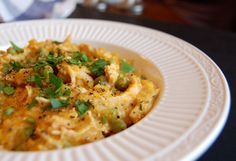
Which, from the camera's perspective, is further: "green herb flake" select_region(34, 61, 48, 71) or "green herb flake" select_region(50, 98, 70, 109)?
"green herb flake" select_region(34, 61, 48, 71)

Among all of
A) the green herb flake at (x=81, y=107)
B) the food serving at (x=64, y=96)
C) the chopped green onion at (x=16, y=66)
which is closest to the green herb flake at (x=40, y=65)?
the food serving at (x=64, y=96)

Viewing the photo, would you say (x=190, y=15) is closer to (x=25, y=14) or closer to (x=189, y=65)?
(x=25, y=14)

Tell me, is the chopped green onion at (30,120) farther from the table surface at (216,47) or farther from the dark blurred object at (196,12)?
the dark blurred object at (196,12)

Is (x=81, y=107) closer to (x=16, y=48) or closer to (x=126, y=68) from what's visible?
(x=126, y=68)

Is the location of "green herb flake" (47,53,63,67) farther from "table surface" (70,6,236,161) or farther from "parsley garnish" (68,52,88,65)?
"table surface" (70,6,236,161)

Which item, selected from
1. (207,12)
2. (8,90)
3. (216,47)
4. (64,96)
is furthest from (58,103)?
(207,12)

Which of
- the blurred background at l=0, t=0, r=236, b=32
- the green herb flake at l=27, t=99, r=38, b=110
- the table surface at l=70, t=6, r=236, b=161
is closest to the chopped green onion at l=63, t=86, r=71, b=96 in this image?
the green herb flake at l=27, t=99, r=38, b=110
